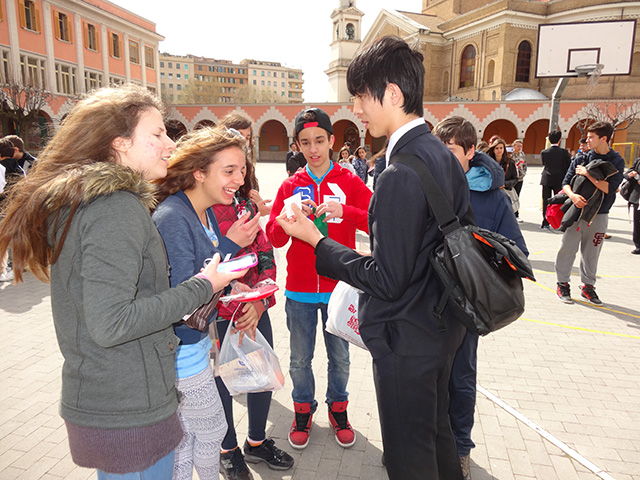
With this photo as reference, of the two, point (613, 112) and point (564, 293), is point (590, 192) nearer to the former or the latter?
point (564, 293)

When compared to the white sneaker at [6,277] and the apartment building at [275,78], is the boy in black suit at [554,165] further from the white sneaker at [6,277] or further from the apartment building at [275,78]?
the apartment building at [275,78]

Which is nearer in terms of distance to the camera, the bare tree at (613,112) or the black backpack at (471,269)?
the black backpack at (471,269)

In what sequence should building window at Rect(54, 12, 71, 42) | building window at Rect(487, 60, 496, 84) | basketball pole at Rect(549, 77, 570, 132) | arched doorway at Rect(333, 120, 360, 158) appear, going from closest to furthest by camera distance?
basketball pole at Rect(549, 77, 570, 132) → building window at Rect(54, 12, 71, 42) → building window at Rect(487, 60, 496, 84) → arched doorway at Rect(333, 120, 360, 158)

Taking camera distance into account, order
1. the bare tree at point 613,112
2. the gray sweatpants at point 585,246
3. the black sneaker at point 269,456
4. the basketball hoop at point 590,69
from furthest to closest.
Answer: the bare tree at point 613,112 → the basketball hoop at point 590,69 → the gray sweatpants at point 585,246 → the black sneaker at point 269,456

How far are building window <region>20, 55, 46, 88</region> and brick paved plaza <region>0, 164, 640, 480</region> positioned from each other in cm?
3156

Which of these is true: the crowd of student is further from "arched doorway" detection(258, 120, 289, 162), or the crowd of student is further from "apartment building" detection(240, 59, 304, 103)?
"apartment building" detection(240, 59, 304, 103)

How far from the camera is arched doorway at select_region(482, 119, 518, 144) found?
125 ft

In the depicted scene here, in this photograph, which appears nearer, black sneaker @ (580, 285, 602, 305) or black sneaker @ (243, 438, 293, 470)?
black sneaker @ (243, 438, 293, 470)

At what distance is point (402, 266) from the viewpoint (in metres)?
1.65

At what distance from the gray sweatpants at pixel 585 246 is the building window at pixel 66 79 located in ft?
124

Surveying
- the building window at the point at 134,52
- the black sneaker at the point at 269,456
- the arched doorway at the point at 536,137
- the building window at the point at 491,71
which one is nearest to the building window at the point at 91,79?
the building window at the point at 134,52

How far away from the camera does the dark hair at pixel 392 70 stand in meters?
1.76

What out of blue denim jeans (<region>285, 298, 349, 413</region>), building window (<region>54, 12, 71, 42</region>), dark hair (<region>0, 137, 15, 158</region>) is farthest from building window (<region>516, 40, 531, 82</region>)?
blue denim jeans (<region>285, 298, 349, 413</region>)

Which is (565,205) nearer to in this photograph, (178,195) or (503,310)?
(503,310)
